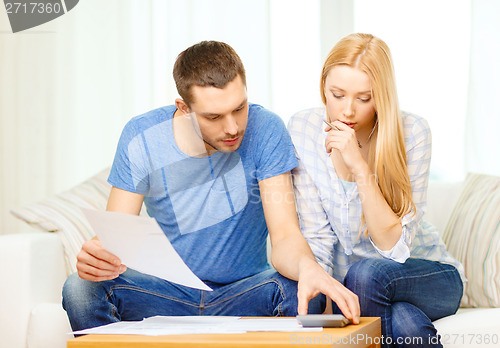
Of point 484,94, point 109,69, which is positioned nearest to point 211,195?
point 484,94

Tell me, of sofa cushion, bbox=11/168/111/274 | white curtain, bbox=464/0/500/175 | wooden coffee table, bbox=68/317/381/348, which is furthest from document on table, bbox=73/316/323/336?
white curtain, bbox=464/0/500/175

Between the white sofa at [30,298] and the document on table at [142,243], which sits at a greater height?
the document on table at [142,243]

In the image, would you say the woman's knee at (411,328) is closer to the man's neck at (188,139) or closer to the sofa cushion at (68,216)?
the man's neck at (188,139)

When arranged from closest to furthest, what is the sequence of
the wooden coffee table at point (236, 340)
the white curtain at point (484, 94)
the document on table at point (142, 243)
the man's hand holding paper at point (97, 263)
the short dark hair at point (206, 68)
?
the wooden coffee table at point (236, 340), the document on table at point (142, 243), the man's hand holding paper at point (97, 263), the short dark hair at point (206, 68), the white curtain at point (484, 94)

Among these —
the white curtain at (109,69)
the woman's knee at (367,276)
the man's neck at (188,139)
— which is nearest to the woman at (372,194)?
the woman's knee at (367,276)

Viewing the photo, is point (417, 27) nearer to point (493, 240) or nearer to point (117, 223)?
point (493, 240)

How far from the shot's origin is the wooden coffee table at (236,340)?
925mm

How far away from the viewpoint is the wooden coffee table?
3.03ft

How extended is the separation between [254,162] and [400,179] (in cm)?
38

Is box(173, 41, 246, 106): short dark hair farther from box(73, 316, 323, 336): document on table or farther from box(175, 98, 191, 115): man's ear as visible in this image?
box(73, 316, 323, 336): document on table

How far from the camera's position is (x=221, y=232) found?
1605mm

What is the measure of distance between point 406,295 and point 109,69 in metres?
1.89

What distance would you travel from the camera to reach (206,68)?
59.0 inches

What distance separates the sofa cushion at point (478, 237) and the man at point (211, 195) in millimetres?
545
